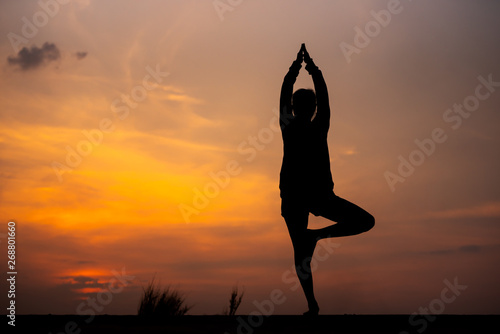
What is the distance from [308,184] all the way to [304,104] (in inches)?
32.2

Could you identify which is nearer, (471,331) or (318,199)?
(471,331)

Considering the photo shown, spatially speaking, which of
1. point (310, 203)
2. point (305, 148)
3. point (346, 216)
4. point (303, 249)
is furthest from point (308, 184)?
point (303, 249)

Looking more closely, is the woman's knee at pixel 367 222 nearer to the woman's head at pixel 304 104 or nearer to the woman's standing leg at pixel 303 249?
the woman's standing leg at pixel 303 249

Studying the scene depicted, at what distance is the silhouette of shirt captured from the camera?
5.46 metres

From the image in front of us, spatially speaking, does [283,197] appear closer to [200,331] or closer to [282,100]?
[282,100]

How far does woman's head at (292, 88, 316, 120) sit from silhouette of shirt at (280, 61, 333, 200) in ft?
0.20

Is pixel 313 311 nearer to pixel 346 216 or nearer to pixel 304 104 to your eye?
pixel 346 216

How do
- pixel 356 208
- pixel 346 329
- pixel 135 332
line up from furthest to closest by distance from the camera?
pixel 356 208
pixel 346 329
pixel 135 332

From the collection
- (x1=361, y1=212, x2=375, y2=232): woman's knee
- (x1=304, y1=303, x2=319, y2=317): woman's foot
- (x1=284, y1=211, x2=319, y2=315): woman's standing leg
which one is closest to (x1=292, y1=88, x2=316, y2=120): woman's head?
(x1=284, y1=211, x2=319, y2=315): woman's standing leg

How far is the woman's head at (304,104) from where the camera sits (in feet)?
18.6

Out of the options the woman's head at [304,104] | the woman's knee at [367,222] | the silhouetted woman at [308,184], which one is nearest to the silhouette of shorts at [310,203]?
the silhouetted woman at [308,184]

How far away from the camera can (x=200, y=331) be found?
14.7 feet

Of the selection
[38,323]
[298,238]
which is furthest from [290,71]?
[38,323]

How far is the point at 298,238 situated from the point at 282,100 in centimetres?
137
